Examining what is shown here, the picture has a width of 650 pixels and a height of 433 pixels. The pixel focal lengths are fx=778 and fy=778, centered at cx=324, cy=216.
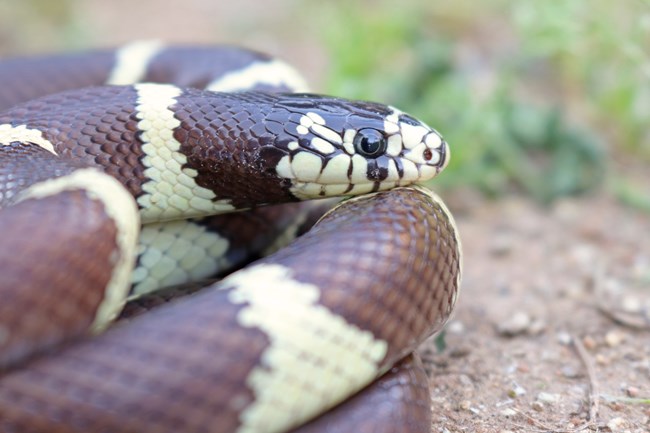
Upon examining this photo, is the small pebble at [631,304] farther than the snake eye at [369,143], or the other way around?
the small pebble at [631,304]

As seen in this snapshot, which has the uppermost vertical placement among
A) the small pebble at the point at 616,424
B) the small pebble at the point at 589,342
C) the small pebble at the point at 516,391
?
the small pebble at the point at 616,424

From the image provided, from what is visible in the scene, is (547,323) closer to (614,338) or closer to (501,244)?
(614,338)

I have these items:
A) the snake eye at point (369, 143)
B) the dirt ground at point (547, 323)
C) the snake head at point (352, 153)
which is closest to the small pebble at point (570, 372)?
the dirt ground at point (547, 323)

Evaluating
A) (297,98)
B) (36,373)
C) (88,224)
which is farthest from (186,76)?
(36,373)

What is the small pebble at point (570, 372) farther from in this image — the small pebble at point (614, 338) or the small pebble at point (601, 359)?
the small pebble at point (614, 338)

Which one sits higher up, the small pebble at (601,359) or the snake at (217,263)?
the snake at (217,263)

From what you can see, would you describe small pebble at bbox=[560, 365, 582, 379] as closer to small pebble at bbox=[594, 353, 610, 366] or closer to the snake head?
small pebble at bbox=[594, 353, 610, 366]
